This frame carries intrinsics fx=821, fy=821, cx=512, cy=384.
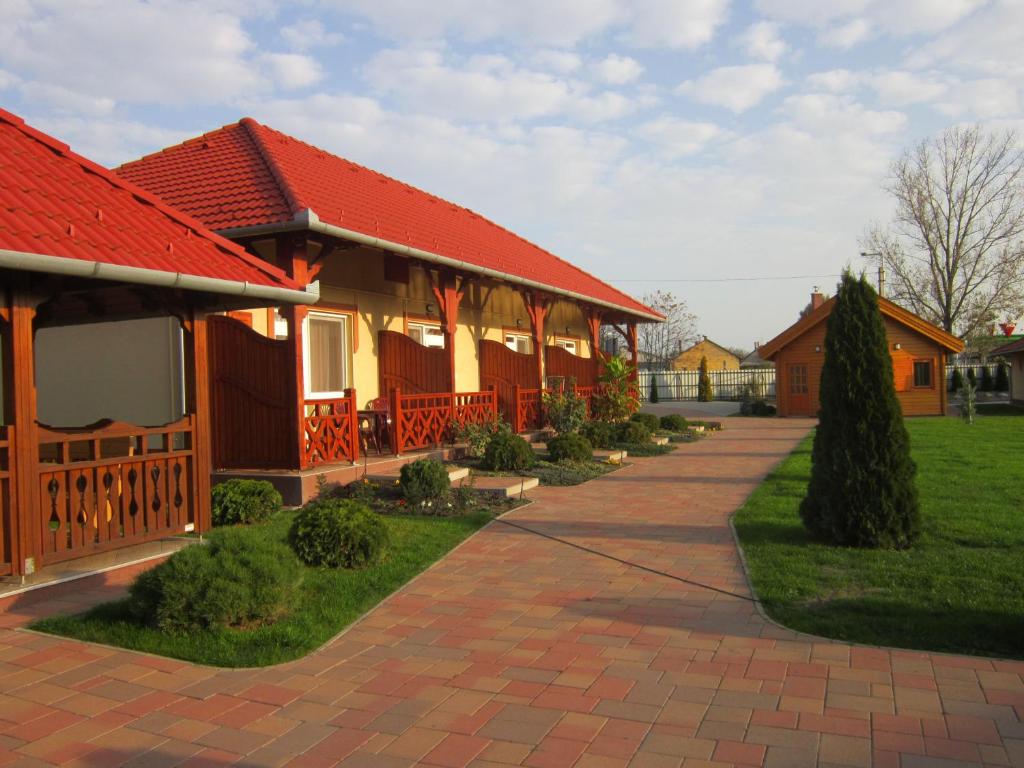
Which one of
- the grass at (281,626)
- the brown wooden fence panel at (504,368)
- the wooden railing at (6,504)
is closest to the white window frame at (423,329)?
the brown wooden fence panel at (504,368)

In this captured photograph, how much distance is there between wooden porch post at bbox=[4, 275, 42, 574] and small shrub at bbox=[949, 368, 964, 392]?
1702 inches

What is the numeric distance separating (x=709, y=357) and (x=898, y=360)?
2147 inches

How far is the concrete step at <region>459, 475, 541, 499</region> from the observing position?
10.3 m

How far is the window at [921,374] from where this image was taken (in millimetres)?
28203

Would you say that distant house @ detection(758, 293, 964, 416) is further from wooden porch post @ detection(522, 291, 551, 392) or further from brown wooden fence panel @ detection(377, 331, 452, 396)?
brown wooden fence panel @ detection(377, 331, 452, 396)

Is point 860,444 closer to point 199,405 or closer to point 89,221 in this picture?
point 199,405

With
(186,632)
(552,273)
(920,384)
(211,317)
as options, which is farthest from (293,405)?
(920,384)

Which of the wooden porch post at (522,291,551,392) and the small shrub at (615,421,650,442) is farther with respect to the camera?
the small shrub at (615,421,650,442)

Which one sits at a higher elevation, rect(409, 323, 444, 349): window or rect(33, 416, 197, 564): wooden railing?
rect(409, 323, 444, 349): window

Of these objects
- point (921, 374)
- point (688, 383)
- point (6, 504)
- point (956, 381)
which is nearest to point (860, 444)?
point (6, 504)

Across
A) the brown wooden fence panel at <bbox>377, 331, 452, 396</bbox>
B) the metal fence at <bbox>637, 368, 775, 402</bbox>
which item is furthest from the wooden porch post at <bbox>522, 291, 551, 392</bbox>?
the metal fence at <bbox>637, 368, 775, 402</bbox>

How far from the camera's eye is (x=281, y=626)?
17.1 ft

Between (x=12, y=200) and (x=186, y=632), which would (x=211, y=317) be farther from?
(x=186, y=632)

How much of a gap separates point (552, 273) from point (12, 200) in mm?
13570
